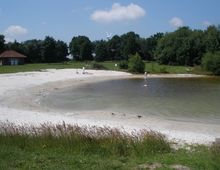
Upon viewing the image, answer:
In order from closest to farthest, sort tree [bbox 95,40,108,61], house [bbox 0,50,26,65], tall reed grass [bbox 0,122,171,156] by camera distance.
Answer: tall reed grass [bbox 0,122,171,156] < house [bbox 0,50,26,65] < tree [bbox 95,40,108,61]

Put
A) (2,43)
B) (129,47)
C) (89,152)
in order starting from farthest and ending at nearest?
(129,47)
(2,43)
(89,152)

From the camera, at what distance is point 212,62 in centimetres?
8206

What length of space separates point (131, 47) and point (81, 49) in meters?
16.7

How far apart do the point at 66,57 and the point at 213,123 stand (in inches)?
4092

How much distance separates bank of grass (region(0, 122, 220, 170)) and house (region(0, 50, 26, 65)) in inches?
3446

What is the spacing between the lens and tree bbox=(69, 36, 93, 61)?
125 metres

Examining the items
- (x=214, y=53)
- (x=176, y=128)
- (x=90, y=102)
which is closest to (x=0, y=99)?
(x=90, y=102)

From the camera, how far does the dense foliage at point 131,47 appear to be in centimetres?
9594

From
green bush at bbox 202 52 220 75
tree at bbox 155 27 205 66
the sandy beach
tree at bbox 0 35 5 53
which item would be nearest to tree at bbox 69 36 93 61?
tree at bbox 0 35 5 53

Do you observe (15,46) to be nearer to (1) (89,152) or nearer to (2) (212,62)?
(2) (212,62)

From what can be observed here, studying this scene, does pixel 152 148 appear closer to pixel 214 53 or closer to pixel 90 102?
pixel 90 102

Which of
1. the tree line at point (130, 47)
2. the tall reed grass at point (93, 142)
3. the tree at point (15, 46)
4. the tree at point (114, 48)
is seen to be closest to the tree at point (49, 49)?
the tree line at point (130, 47)

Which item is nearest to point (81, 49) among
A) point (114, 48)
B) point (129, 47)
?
point (114, 48)

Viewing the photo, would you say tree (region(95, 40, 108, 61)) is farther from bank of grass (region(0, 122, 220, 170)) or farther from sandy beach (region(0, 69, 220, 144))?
bank of grass (region(0, 122, 220, 170))
